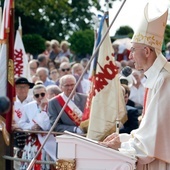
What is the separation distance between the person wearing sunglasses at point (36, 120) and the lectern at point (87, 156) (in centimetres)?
380

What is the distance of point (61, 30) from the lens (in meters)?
41.2

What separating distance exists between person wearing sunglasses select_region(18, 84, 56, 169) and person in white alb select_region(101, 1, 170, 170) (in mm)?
3817

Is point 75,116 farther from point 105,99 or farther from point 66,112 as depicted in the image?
point 105,99

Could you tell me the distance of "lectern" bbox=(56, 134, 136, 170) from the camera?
561 cm

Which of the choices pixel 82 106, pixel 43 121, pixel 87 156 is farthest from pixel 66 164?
pixel 82 106

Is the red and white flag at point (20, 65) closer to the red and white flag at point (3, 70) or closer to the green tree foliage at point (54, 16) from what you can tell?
the red and white flag at point (3, 70)

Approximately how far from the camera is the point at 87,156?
568cm

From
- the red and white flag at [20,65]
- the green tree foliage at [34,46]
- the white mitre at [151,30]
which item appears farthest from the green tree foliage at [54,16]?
the white mitre at [151,30]

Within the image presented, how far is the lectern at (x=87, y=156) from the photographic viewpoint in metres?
5.61

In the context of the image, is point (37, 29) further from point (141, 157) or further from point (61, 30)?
point (141, 157)

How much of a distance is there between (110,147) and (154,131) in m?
0.37

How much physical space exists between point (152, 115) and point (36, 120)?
4762 millimetres

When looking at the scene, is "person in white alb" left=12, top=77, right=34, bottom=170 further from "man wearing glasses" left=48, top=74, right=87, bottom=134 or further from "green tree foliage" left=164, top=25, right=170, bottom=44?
"green tree foliage" left=164, top=25, right=170, bottom=44

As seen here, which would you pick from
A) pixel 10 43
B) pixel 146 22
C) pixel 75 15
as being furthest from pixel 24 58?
pixel 75 15
